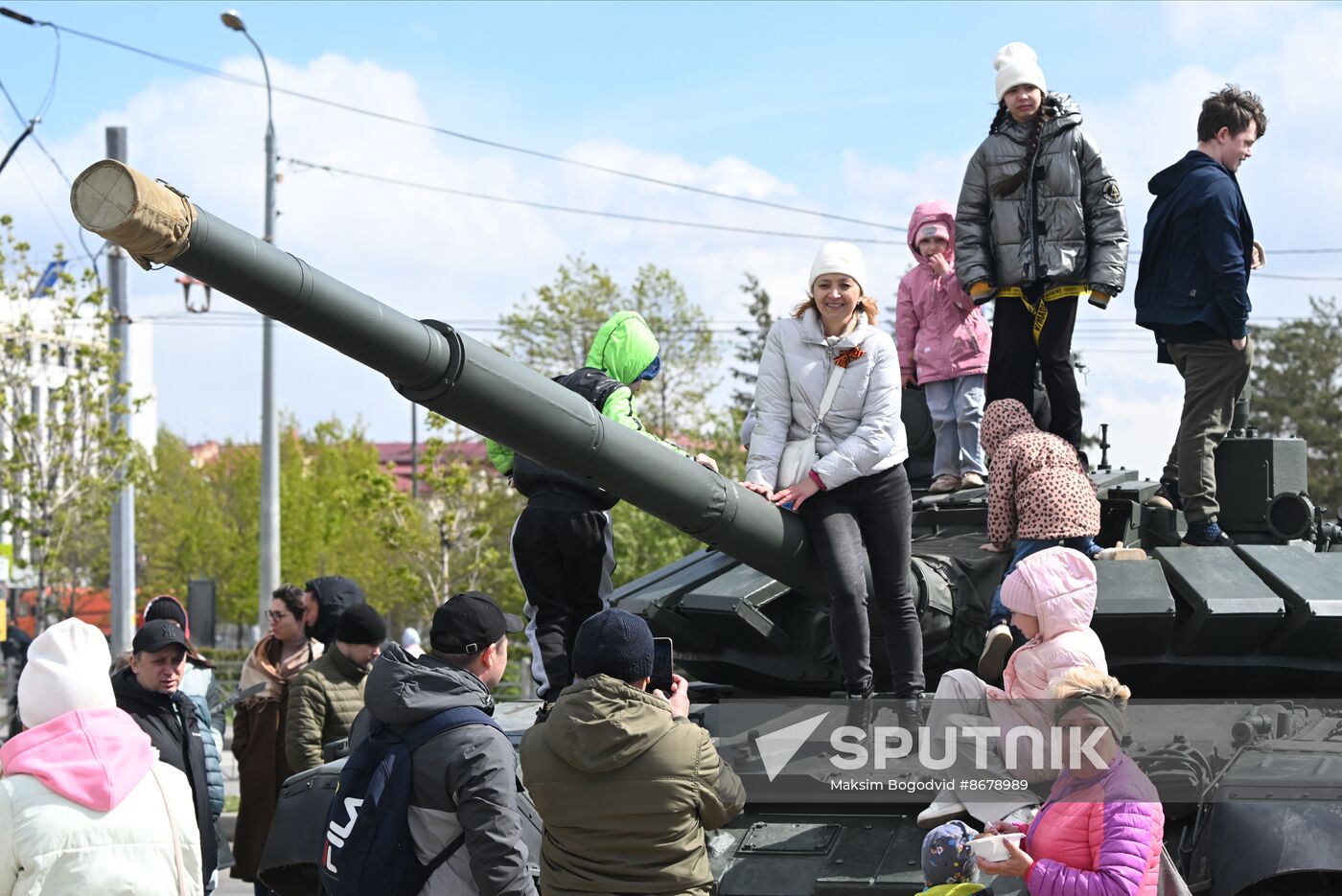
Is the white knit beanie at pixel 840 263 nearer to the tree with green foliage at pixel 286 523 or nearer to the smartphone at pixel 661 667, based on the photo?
the smartphone at pixel 661 667

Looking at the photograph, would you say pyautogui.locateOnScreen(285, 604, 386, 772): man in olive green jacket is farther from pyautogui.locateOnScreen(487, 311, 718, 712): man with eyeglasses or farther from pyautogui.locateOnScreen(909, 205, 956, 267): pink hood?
pyautogui.locateOnScreen(909, 205, 956, 267): pink hood

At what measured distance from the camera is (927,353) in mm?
8508

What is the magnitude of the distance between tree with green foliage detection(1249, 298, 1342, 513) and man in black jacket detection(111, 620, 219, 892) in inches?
1360

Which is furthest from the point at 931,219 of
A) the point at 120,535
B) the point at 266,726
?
the point at 120,535

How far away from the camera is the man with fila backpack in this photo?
180 inches

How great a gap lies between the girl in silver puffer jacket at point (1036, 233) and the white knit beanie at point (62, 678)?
14.0ft

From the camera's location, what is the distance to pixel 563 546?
246 inches

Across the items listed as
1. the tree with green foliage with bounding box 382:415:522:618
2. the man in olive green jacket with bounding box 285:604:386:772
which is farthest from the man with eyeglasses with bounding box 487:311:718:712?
the tree with green foliage with bounding box 382:415:522:618

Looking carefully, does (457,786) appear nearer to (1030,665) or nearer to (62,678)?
(62,678)

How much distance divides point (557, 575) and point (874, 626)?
4.21 feet

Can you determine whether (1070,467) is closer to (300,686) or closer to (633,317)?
(633,317)

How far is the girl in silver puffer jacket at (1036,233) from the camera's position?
23.7 feet

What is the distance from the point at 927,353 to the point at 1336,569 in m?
2.54

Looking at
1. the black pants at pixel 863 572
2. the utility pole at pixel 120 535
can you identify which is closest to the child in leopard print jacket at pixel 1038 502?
the black pants at pixel 863 572
